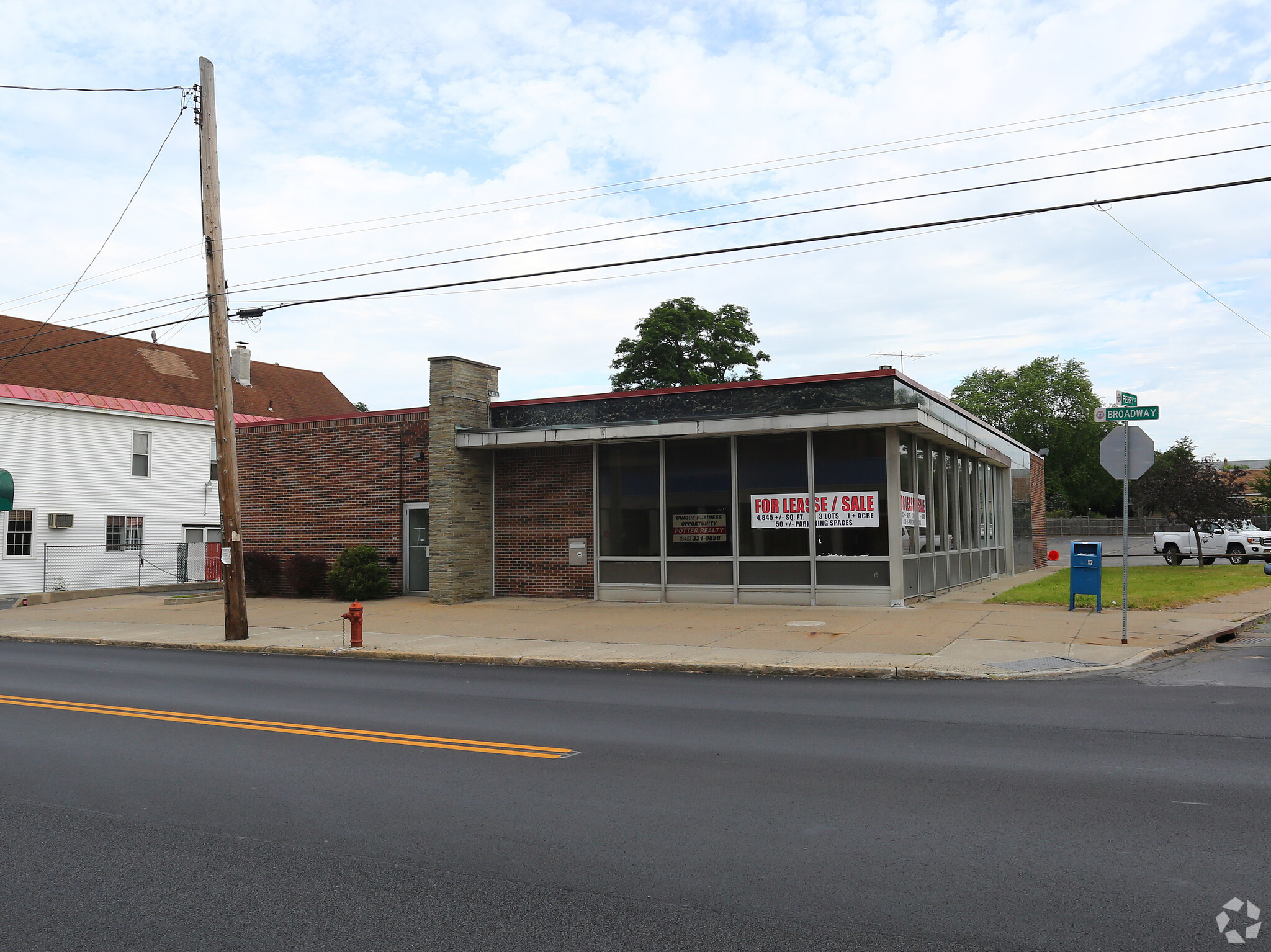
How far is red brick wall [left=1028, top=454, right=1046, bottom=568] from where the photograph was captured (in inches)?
1431

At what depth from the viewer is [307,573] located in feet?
79.4

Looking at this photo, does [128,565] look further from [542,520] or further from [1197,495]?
[1197,495]

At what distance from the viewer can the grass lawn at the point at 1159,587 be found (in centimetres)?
1892

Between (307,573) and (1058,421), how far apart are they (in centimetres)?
7820

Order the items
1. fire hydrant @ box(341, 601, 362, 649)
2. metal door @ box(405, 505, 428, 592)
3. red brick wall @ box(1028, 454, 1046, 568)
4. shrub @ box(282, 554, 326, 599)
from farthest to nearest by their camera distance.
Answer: red brick wall @ box(1028, 454, 1046, 568)
shrub @ box(282, 554, 326, 599)
metal door @ box(405, 505, 428, 592)
fire hydrant @ box(341, 601, 362, 649)

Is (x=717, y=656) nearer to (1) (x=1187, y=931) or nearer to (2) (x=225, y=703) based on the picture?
(2) (x=225, y=703)

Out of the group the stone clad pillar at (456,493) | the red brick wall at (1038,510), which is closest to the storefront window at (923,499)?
the stone clad pillar at (456,493)

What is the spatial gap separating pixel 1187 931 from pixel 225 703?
9.30m

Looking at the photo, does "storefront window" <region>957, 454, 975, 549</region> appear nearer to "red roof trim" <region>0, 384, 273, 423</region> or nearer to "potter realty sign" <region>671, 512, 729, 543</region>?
"potter realty sign" <region>671, 512, 729, 543</region>

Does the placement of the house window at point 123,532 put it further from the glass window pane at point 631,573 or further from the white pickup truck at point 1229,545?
the white pickup truck at point 1229,545

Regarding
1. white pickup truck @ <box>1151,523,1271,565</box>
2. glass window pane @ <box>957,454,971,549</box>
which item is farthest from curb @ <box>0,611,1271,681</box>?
white pickup truck @ <box>1151,523,1271,565</box>

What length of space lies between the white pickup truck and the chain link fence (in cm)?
3182

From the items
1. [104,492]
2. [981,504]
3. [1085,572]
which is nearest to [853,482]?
[1085,572]

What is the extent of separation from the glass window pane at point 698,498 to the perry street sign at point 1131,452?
7.94m
